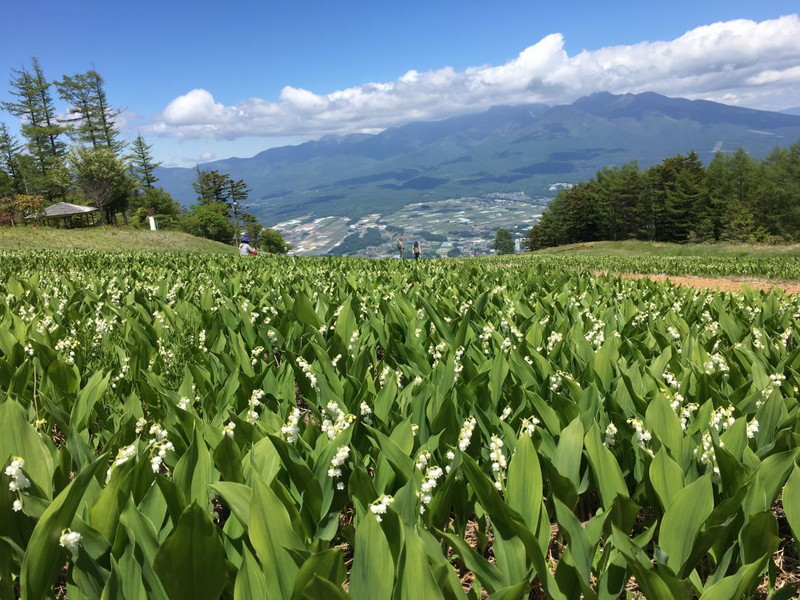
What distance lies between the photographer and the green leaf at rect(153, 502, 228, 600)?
1303 millimetres

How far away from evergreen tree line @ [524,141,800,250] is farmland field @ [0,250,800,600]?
8228 cm

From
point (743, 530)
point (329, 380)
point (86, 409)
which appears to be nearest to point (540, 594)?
point (743, 530)

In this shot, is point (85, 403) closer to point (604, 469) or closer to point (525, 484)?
point (525, 484)

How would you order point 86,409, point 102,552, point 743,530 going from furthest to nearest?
1. point 86,409
2. point 743,530
3. point 102,552

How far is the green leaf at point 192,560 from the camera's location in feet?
4.27

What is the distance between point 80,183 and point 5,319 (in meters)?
55.2

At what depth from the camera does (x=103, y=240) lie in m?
33.6

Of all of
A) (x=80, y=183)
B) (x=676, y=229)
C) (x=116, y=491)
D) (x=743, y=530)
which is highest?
(x=80, y=183)

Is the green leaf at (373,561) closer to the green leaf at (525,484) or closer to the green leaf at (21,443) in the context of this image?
the green leaf at (525,484)

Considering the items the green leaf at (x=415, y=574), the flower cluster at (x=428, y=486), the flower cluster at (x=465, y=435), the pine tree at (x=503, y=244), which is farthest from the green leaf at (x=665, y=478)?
the pine tree at (x=503, y=244)

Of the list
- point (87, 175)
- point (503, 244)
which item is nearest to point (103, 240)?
point (87, 175)

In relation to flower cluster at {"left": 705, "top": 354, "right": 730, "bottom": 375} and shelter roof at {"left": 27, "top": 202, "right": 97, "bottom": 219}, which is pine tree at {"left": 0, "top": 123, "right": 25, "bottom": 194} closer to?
shelter roof at {"left": 27, "top": 202, "right": 97, "bottom": 219}

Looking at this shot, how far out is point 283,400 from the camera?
2748 millimetres

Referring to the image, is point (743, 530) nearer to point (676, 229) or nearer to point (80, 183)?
point (80, 183)
